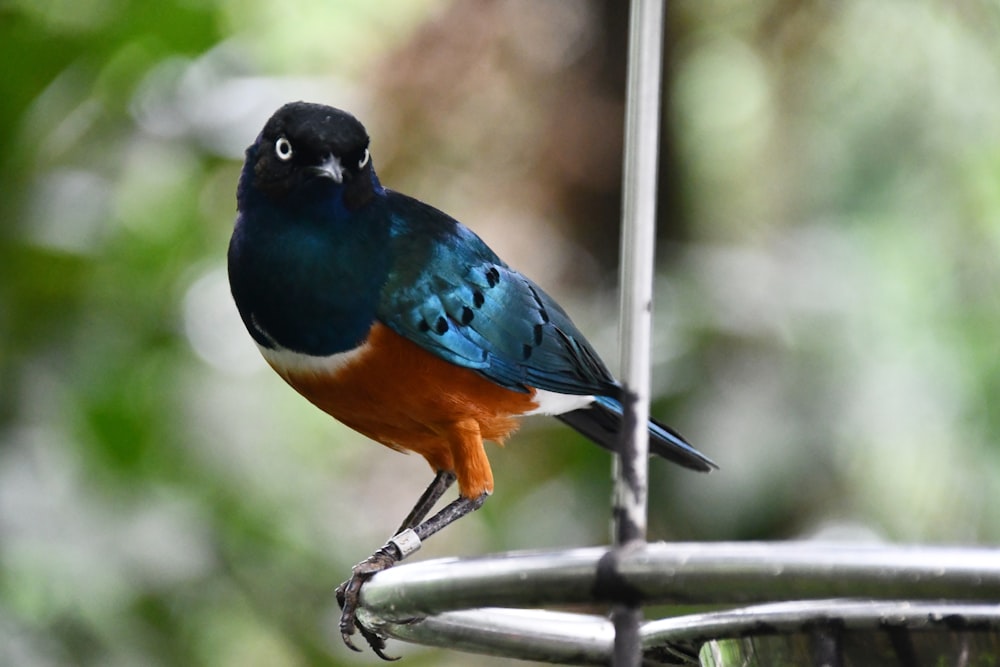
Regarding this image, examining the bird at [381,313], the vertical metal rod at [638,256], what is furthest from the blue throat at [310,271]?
the vertical metal rod at [638,256]

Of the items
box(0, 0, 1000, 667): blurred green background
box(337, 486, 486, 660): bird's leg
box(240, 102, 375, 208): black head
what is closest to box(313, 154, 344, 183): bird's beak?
box(240, 102, 375, 208): black head

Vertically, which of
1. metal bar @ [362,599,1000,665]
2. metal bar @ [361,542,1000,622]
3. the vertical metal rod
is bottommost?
metal bar @ [361,542,1000,622]

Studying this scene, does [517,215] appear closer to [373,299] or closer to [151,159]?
[151,159]

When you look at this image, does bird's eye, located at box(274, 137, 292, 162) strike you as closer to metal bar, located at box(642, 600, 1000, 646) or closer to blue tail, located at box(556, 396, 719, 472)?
blue tail, located at box(556, 396, 719, 472)

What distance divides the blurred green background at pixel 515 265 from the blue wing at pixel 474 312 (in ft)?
6.52

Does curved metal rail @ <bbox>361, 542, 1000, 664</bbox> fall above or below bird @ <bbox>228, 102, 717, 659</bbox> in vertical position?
below

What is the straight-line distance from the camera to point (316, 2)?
6.75 metres

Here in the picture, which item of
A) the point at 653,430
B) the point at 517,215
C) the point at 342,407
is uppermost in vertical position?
A: the point at 517,215

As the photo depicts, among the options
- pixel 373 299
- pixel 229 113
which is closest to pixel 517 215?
pixel 229 113

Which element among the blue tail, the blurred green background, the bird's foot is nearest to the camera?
the bird's foot

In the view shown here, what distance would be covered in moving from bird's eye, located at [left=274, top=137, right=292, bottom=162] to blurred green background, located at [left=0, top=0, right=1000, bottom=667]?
219cm

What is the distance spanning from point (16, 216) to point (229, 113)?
33.0 inches

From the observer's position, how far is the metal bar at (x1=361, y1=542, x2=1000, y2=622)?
2.75 ft

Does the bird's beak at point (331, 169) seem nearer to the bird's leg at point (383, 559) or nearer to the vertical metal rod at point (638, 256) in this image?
the bird's leg at point (383, 559)
